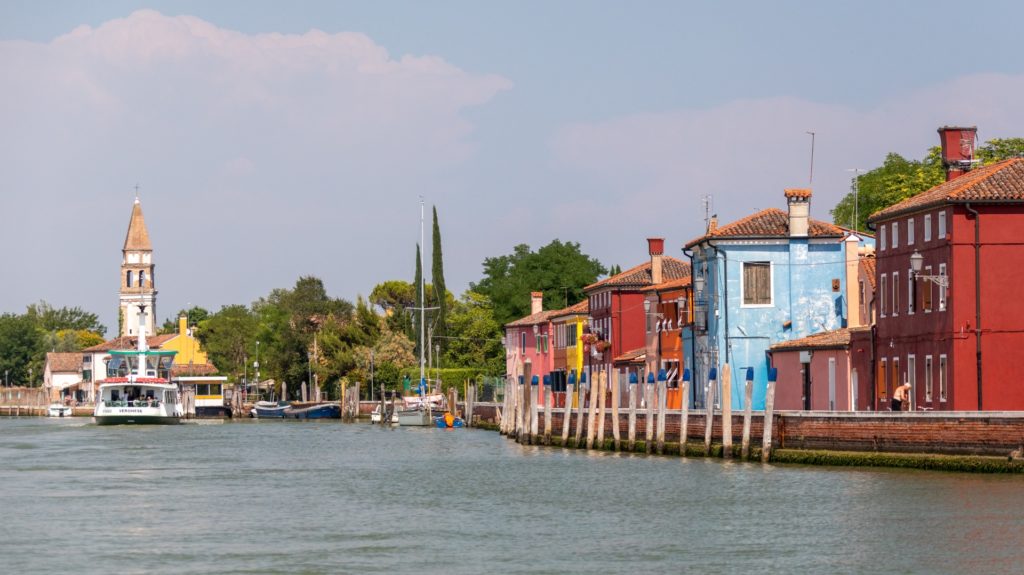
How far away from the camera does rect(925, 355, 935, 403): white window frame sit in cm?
5564

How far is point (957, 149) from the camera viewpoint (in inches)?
2490

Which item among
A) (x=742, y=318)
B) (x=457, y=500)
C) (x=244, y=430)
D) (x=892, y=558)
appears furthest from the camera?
(x=244, y=430)

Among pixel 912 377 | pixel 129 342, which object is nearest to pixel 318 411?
pixel 129 342

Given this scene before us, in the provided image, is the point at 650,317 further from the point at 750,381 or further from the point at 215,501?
the point at 215,501

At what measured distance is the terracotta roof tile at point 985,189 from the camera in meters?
53.9

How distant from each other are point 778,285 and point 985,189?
17.3 metres

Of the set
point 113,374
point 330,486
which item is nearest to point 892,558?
point 330,486

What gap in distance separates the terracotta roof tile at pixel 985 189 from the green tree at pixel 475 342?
77.2m

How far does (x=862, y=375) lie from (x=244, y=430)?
2249 inches

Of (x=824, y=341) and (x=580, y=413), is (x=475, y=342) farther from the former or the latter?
(x=824, y=341)

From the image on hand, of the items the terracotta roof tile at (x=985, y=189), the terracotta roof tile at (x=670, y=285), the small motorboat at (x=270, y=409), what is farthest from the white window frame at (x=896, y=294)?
the small motorboat at (x=270, y=409)

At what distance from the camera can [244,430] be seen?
11100cm

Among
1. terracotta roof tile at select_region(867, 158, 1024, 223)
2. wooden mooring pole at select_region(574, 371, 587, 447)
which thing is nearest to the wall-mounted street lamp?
terracotta roof tile at select_region(867, 158, 1024, 223)

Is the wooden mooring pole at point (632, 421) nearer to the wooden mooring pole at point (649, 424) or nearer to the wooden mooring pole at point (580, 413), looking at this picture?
the wooden mooring pole at point (649, 424)
